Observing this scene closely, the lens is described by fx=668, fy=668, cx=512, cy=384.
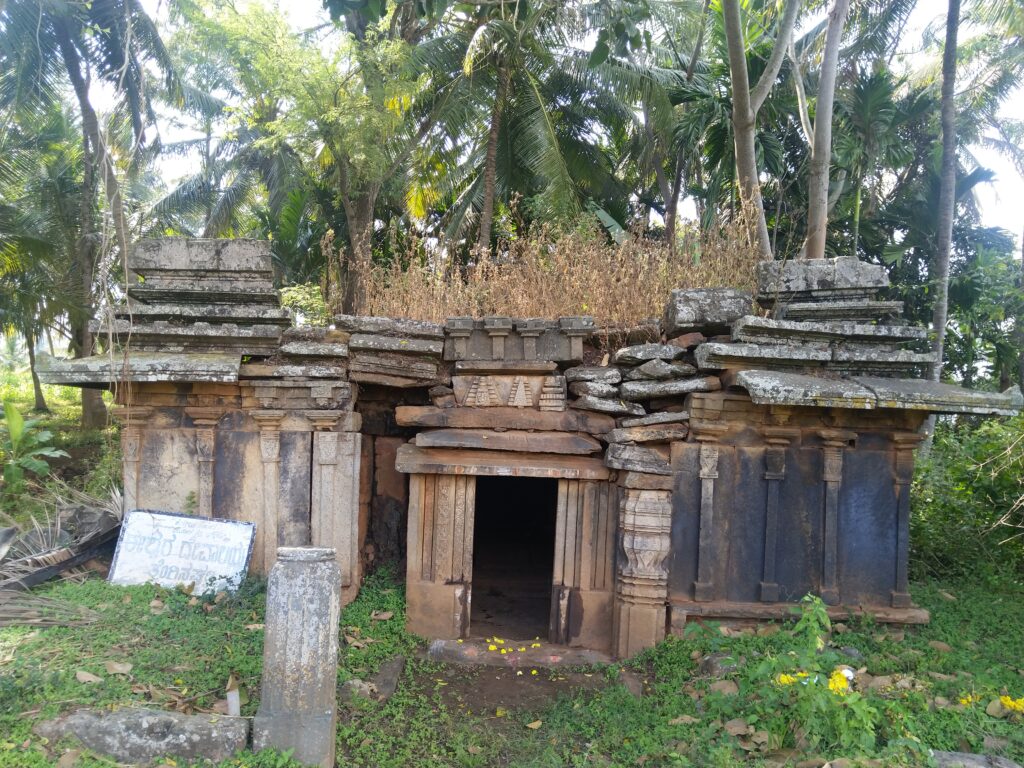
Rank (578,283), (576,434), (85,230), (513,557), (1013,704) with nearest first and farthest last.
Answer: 1. (1013,704)
2. (576,434)
3. (578,283)
4. (513,557)
5. (85,230)

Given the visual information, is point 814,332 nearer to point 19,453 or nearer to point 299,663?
point 299,663

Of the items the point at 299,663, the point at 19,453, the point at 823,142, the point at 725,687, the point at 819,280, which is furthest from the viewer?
the point at 19,453

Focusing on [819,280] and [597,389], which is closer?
[597,389]

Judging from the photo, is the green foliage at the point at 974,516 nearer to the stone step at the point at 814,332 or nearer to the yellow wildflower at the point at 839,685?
the stone step at the point at 814,332

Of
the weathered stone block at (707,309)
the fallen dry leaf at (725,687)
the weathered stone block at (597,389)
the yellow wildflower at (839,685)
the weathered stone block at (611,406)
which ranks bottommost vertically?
the fallen dry leaf at (725,687)

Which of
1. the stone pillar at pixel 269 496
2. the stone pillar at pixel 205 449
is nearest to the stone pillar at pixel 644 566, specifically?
the stone pillar at pixel 269 496

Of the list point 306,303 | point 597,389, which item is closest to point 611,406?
point 597,389

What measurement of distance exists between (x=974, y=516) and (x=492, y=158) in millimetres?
8605

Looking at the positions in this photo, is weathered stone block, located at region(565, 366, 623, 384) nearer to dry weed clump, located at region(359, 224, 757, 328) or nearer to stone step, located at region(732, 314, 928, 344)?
dry weed clump, located at region(359, 224, 757, 328)

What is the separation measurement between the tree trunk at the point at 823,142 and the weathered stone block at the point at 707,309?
3.43 metres

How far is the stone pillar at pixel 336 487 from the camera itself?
5.35 meters

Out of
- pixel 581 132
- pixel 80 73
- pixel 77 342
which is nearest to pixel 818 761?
pixel 581 132

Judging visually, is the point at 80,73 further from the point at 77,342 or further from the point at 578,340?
the point at 578,340

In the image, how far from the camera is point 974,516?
6.60 metres
